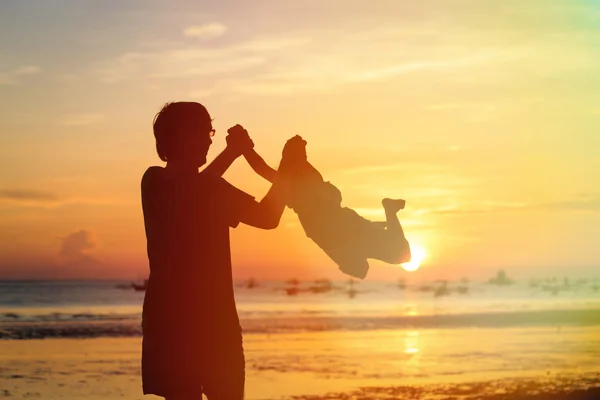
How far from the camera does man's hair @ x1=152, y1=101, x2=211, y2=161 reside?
382 centimetres

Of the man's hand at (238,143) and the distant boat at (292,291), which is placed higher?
the man's hand at (238,143)

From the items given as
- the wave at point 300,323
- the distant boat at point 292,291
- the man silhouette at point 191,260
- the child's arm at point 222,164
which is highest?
the child's arm at point 222,164

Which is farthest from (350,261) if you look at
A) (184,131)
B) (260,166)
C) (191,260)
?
(184,131)

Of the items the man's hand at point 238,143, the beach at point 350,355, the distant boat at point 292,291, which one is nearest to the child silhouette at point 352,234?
the man's hand at point 238,143

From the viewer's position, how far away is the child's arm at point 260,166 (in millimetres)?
4239

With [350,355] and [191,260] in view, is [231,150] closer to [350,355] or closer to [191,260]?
[191,260]

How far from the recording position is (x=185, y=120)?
381 centimetres

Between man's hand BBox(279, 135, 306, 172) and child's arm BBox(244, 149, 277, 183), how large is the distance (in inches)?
5.6

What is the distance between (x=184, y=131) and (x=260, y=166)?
1.83 feet

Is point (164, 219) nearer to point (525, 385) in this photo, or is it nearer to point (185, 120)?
point (185, 120)

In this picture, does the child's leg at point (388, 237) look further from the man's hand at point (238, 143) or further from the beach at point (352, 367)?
the beach at point (352, 367)

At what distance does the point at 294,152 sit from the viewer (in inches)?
163

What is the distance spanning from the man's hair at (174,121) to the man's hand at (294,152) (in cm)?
42

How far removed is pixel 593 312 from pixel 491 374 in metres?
22.2
